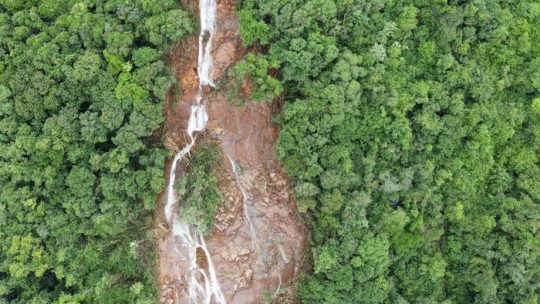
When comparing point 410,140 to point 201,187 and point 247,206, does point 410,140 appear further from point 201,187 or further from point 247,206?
point 201,187

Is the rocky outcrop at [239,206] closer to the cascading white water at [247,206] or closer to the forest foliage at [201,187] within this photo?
the cascading white water at [247,206]

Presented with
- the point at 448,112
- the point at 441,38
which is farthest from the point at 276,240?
the point at 441,38

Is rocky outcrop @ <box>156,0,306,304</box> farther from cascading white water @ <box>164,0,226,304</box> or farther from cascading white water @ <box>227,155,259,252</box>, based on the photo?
cascading white water @ <box>164,0,226,304</box>

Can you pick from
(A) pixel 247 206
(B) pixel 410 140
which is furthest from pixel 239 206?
(B) pixel 410 140

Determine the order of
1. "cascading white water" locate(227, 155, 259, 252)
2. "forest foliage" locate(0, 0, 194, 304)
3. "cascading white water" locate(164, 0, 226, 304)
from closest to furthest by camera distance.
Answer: "forest foliage" locate(0, 0, 194, 304)
"cascading white water" locate(164, 0, 226, 304)
"cascading white water" locate(227, 155, 259, 252)

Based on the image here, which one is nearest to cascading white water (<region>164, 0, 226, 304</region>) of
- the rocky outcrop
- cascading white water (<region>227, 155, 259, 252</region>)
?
the rocky outcrop

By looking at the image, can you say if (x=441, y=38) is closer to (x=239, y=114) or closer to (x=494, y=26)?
(x=494, y=26)
